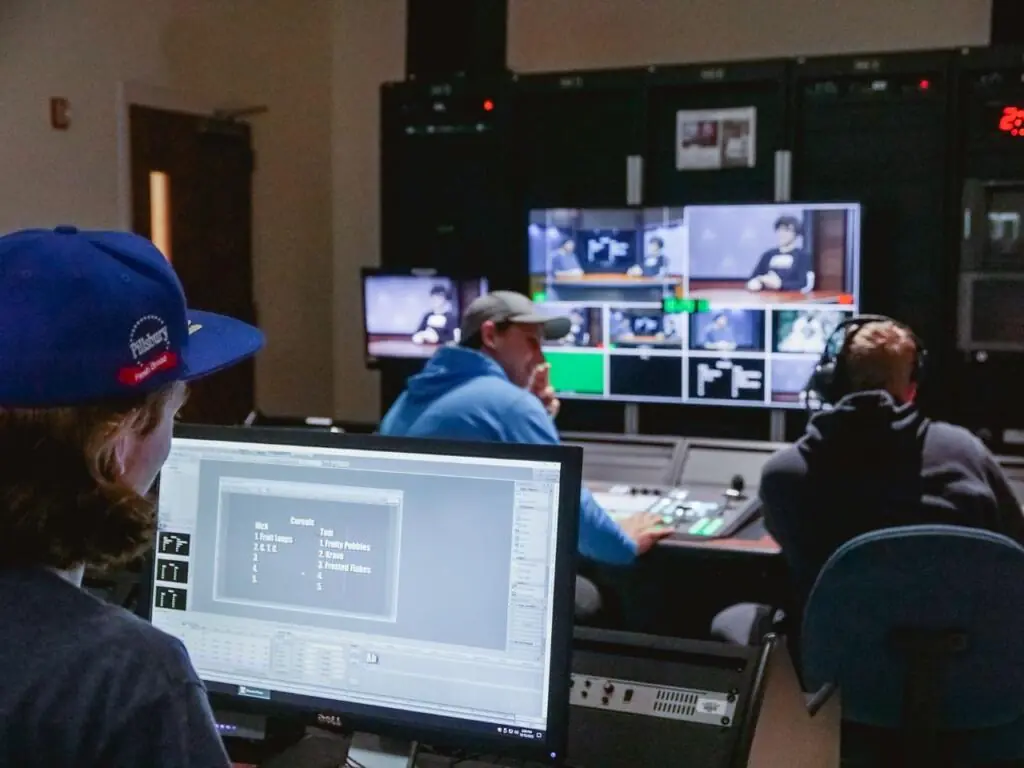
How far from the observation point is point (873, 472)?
241 centimetres

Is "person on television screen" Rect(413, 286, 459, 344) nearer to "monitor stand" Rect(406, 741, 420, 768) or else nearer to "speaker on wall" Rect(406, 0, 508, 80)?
"speaker on wall" Rect(406, 0, 508, 80)

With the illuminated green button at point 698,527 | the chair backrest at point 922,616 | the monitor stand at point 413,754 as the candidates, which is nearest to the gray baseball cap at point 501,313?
the illuminated green button at point 698,527

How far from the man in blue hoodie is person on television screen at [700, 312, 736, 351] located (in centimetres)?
141

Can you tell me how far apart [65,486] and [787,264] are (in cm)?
355

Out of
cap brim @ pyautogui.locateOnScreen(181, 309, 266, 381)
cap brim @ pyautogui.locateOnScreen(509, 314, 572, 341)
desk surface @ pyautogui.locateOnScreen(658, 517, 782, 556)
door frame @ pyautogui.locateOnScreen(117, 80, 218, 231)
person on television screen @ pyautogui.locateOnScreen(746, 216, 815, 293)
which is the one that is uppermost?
door frame @ pyautogui.locateOnScreen(117, 80, 218, 231)

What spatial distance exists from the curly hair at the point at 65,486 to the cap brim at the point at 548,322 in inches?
78.9

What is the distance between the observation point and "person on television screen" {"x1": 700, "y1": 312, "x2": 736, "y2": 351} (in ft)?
13.9

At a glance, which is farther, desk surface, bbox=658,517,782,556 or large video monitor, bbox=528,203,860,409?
large video monitor, bbox=528,203,860,409

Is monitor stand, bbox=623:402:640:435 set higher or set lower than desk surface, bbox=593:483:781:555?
higher

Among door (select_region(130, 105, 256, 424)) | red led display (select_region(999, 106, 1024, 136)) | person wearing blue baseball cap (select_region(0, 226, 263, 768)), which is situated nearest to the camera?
person wearing blue baseball cap (select_region(0, 226, 263, 768))

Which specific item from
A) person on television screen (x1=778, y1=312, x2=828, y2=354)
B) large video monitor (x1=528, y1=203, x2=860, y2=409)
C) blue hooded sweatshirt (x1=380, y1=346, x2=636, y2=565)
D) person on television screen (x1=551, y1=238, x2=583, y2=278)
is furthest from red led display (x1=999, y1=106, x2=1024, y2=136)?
blue hooded sweatshirt (x1=380, y1=346, x2=636, y2=565)

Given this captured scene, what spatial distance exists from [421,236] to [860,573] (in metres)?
3.19

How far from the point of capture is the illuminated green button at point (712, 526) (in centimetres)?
305

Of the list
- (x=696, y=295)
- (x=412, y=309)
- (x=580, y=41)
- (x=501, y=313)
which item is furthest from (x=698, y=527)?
(x=580, y=41)
